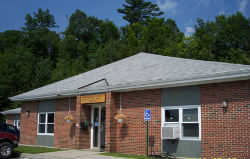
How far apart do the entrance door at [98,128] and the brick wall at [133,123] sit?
5.25 ft

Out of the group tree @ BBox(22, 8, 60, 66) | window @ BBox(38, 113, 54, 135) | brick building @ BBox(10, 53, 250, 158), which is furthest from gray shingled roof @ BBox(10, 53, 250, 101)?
tree @ BBox(22, 8, 60, 66)

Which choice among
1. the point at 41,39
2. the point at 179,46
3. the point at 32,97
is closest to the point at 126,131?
the point at 32,97

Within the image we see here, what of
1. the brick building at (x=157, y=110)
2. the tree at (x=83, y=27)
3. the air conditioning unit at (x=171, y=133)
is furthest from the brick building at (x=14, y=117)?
the tree at (x=83, y=27)

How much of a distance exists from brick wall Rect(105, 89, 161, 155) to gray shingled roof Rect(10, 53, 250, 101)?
72cm

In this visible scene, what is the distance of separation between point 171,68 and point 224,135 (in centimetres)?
487

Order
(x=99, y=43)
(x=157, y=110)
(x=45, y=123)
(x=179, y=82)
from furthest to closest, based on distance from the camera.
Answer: (x=99, y=43)
(x=45, y=123)
(x=157, y=110)
(x=179, y=82)

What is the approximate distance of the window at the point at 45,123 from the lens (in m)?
18.8

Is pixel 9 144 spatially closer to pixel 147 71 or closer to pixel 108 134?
pixel 108 134

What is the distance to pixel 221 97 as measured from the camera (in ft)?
37.9

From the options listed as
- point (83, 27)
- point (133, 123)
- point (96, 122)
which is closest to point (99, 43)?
point (83, 27)

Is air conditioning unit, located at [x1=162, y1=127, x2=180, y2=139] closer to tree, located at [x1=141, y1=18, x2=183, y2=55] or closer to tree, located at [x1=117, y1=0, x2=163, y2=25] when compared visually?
tree, located at [x1=141, y1=18, x2=183, y2=55]

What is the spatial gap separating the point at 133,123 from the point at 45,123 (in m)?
7.56

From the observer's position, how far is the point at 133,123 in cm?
1422

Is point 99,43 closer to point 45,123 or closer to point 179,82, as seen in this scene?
point 45,123
